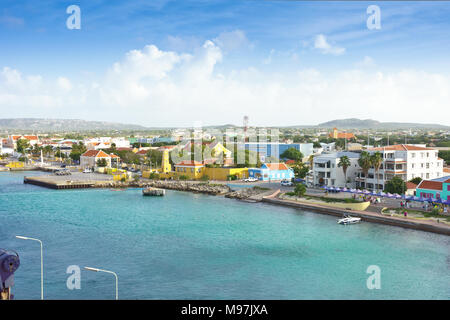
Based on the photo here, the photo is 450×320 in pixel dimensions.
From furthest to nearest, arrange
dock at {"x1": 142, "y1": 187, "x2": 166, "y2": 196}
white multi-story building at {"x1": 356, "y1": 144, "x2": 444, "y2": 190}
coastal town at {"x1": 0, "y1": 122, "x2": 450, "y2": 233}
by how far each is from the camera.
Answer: dock at {"x1": 142, "y1": 187, "x2": 166, "y2": 196} < white multi-story building at {"x1": 356, "y1": 144, "x2": 444, "y2": 190} < coastal town at {"x1": 0, "y1": 122, "x2": 450, "y2": 233}

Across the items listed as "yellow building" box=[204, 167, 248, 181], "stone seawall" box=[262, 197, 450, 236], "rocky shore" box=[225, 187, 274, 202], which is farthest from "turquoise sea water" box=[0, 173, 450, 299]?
"yellow building" box=[204, 167, 248, 181]

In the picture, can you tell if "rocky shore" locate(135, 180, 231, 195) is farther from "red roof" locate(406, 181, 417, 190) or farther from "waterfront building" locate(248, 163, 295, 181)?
"red roof" locate(406, 181, 417, 190)

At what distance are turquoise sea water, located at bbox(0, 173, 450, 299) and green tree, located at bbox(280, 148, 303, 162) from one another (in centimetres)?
1857

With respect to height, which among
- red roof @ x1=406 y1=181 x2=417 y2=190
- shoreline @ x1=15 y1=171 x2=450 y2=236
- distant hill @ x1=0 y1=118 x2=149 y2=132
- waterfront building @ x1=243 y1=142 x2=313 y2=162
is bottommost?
shoreline @ x1=15 y1=171 x2=450 y2=236

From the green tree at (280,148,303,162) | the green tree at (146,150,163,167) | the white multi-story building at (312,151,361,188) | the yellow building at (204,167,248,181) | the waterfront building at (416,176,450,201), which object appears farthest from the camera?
the green tree at (280,148,303,162)

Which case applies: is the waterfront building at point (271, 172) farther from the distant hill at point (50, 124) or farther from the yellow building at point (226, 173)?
the distant hill at point (50, 124)

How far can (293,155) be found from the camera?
→ 3753 centimetres

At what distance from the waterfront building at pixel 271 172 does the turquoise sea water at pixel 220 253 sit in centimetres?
789

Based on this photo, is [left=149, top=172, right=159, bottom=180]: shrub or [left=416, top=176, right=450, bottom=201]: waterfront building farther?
[left=149, top=172, right=159, bottom=180]: shrub

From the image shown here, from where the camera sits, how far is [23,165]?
41.8 metres

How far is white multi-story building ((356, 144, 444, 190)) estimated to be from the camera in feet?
66.0

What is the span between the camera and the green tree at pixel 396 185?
18.6 metres

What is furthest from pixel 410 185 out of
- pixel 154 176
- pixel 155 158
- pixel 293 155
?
pixel 155 158
